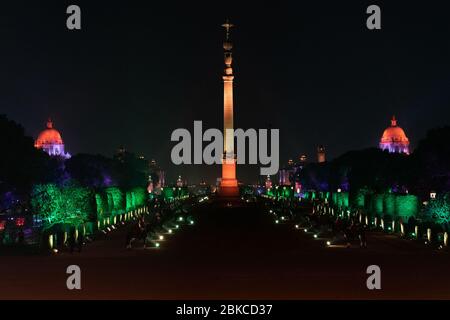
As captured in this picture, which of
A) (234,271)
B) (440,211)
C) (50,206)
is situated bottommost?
(234,271)

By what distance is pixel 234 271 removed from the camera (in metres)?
33.8

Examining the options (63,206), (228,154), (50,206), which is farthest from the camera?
(228,154)

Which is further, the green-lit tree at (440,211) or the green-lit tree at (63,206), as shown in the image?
the green-lit tree at (63,206)

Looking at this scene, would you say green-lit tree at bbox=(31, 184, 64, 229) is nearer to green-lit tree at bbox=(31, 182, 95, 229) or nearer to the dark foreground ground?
green-lit tree at bbox=(31, 182, 95, 229)

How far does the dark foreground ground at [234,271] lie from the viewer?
27.1m

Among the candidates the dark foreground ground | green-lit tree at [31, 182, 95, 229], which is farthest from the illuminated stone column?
the dark foreground ground

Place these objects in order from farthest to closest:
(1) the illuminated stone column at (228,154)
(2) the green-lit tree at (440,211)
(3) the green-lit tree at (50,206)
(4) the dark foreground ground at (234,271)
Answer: (1) the illuminated stone column at (228,154) < (3) the green-lit tree at (50,206) < (2) the green-lit tree at (440,211) < (4) the dark foreground ground at (234,271)

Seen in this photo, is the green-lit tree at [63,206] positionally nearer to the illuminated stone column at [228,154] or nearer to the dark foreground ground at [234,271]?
the dark foreground ground at [234,271]

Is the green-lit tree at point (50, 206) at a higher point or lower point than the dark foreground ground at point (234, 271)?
higher

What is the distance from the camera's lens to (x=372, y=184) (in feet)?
432

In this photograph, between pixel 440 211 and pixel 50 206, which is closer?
pixel 440 211

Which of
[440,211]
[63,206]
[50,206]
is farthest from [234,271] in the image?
[50,206]

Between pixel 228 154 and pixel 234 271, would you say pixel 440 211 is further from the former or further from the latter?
pixel 228 154

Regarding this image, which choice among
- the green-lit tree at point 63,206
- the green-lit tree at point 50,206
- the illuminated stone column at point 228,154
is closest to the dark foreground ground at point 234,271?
the green-lit tree at point 63,206
